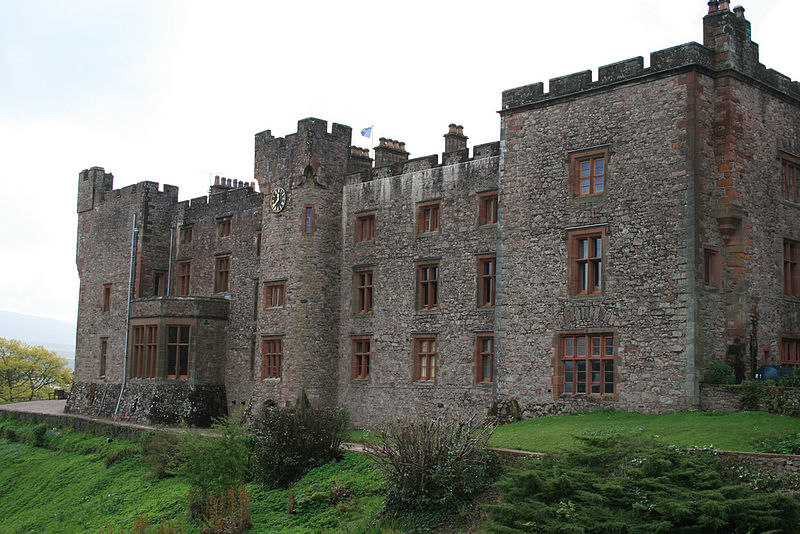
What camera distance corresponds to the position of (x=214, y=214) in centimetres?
3522

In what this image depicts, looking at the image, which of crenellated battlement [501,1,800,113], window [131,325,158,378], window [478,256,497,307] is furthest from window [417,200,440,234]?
window [131,325,158,378]

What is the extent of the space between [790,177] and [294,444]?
1465 centimetres

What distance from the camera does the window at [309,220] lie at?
29.3 m

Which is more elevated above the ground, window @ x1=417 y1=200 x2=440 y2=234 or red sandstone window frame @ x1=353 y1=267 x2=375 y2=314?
window @ x1=417 y1=200 x2=440 y2=234

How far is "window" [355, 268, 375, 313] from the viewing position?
28891mm

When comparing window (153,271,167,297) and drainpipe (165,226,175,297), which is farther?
window (153,271,167,297)

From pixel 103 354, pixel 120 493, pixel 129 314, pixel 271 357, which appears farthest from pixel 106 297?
pixel 120 493

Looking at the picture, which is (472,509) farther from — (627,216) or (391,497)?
(627,216)

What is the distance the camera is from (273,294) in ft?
98.7

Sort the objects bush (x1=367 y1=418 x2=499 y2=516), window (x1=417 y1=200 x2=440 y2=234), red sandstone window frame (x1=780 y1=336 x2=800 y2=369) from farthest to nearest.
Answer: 1. window (x1=417 y1=200 x2=440 y2=234)
2. red sandstone window frame (x1=780 y1=336 x2=800 y2=369)
3. bush (x1=367 y1=418 x2=499 y2=516)

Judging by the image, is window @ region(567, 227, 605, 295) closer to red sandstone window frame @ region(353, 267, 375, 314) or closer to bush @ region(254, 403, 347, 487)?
bush @ region(254, 403, 347, 487)

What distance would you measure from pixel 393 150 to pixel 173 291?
1203 centimetres

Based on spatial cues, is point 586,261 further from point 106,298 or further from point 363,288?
point 106,298

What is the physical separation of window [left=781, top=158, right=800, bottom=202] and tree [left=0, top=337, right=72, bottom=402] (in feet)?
169
